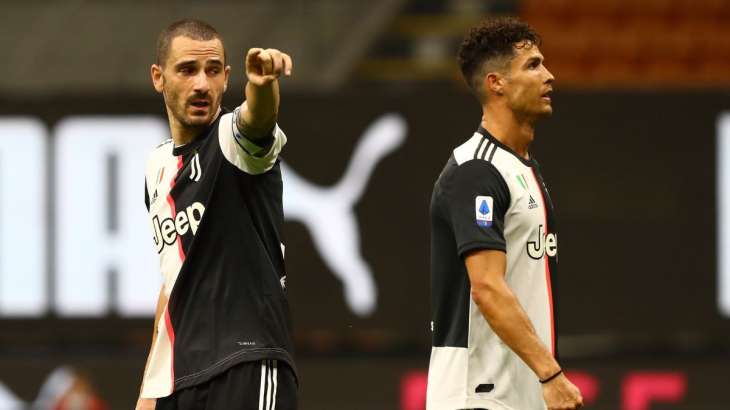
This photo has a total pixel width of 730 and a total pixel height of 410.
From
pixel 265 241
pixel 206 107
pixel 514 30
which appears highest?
pixel 514 30

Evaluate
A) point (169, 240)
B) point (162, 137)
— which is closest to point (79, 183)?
point (162, 137)

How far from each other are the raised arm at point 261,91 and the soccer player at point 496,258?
72 centimetres

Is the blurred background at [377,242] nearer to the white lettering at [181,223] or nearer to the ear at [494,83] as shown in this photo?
the ear at [494,83]

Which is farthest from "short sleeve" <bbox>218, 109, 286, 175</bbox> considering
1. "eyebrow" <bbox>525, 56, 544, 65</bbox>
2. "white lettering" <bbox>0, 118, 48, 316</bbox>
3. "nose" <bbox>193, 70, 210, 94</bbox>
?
"white lettering" <bbox>0, 118, 48, 316</bbox>

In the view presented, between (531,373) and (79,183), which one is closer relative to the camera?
(531,373)

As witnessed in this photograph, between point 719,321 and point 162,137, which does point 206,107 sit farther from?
point 719,321

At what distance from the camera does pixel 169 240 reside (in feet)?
13.7

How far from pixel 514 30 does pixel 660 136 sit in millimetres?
3884

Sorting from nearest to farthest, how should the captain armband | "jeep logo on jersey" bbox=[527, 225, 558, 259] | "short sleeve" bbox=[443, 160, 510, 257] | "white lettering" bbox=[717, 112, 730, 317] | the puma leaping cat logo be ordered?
the captain armband, "short sleeve" bbox=[443, 160, 510, 257], "jeep logo on jersey" bbox=[527, 225, 558, 259], "white lettering" bbox=[717, 112, 730, 317], the puma leaping cat logo

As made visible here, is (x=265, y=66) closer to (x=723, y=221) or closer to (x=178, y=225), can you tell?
(x=178, y=225)

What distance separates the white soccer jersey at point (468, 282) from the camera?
4234mm

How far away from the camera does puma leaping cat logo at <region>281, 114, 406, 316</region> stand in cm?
819

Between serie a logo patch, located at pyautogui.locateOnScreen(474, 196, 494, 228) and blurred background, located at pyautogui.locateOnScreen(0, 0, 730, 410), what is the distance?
385cm

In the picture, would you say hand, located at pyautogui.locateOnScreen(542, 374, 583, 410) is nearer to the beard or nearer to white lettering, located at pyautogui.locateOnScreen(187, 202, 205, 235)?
white lettering, located at pyautogui.locateOnScreen(187, 202, 205, 235)
